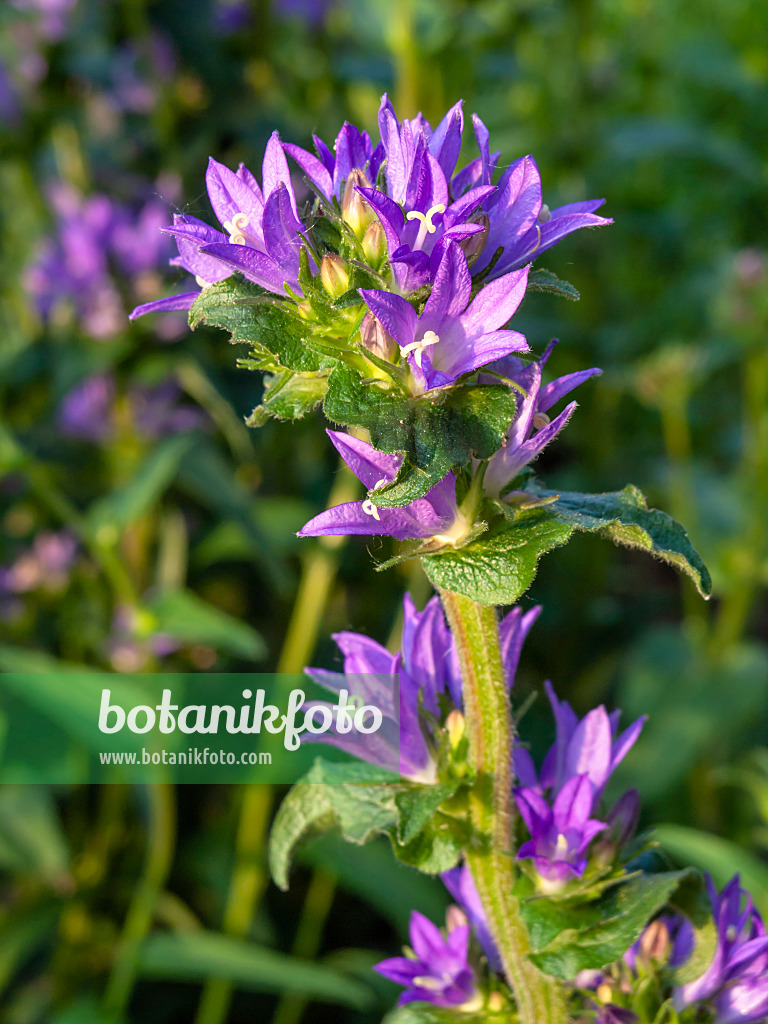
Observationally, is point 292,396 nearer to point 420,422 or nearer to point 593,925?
point 420,422

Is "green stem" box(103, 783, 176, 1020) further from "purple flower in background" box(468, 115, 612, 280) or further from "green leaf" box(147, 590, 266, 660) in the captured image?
"purple flower in background" box(468, 115, 612, 280)

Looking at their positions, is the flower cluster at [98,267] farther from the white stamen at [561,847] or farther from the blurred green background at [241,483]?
the white stamen at [561,847]

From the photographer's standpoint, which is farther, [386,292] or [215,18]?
[215,18]

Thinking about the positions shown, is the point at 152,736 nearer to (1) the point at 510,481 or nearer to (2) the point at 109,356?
(2) the point at 109,356

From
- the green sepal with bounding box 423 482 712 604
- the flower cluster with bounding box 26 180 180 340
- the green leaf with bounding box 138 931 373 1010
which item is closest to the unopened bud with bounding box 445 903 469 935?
the green sepal with bounding box 423 482 712 604

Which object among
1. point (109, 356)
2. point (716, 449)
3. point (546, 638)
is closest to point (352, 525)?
point (109, 356)

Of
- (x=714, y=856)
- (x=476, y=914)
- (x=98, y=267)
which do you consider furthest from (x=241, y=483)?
(x=476, y=914)

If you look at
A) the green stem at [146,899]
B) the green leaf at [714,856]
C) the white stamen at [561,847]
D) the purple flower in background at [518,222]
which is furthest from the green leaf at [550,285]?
the green stem at [146,899]
